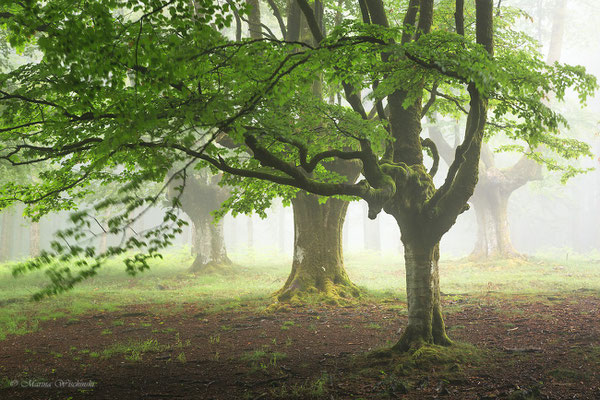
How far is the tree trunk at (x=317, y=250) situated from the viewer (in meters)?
11.8

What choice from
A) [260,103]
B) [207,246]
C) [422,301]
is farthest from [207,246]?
[260,103]

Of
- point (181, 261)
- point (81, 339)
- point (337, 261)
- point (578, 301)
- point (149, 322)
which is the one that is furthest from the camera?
point (181, 261)

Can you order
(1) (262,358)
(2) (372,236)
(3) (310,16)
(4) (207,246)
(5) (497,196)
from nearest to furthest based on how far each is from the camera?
(3) (310,16), (1) (262,358), (4) (207,246), (5) (497,196), (2) (372,236)

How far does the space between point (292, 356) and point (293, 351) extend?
0.32 m

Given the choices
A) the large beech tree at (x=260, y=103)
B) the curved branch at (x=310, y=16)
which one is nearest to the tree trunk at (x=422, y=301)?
the large beech tree at (x=260, y=103)

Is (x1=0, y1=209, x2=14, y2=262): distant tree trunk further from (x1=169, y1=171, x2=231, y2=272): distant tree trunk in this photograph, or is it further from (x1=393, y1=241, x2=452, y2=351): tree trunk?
(x1=393, y1=241, x2=452, y2=351): tree trunk

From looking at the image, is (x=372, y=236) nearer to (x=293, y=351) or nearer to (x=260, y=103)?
(x=293, y=351)

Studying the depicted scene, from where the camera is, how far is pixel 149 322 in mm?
9562

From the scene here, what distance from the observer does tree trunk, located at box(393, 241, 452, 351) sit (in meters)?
6.72

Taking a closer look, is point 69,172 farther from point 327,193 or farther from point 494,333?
point 494,333

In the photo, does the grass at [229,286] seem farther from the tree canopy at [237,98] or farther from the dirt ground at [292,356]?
the tree canopy at [237,98]

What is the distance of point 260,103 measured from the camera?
215 inches

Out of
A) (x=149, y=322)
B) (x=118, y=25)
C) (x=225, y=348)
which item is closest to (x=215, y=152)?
(x=118, y=25)

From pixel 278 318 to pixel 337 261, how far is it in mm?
2977
